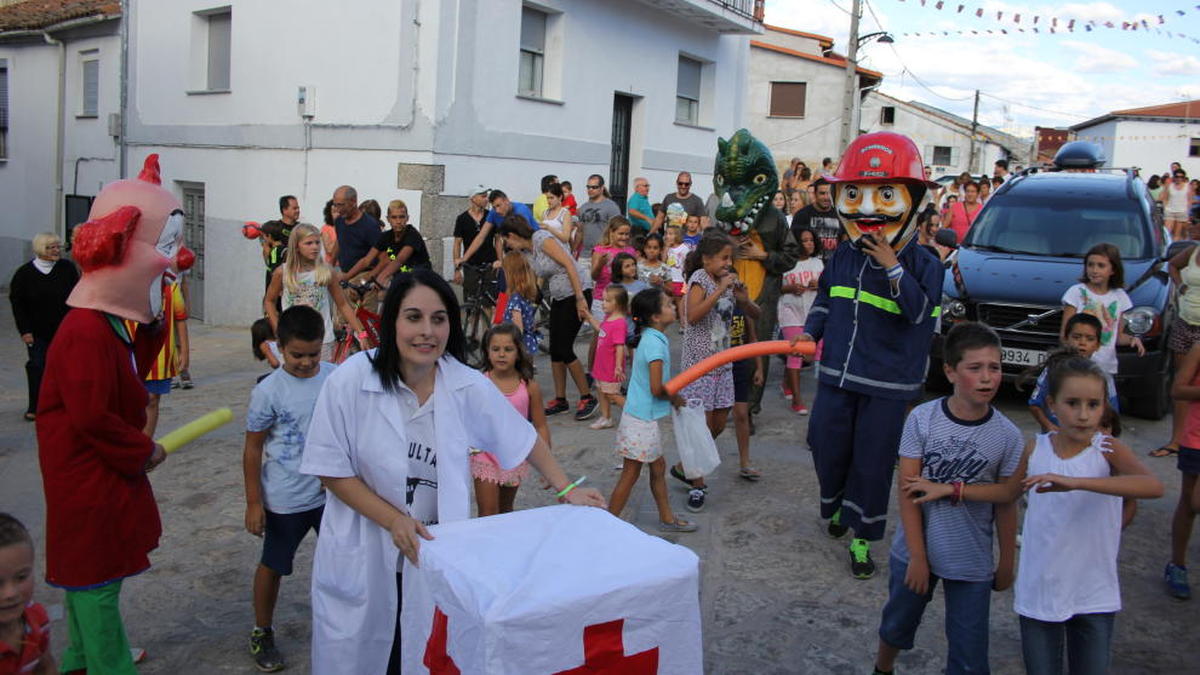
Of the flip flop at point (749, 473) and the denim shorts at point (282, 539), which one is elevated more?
the denim shorts at point (282, 539)

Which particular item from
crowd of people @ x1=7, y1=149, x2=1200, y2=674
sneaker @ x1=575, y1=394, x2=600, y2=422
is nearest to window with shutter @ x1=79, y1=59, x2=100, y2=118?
crowd of people @ x1=7, y1=149, x2=1200, y2=674

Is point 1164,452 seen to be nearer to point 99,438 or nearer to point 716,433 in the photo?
point 716,433

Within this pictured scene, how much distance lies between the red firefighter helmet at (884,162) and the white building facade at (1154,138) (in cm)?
4392

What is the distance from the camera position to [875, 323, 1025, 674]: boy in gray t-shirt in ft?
11.5

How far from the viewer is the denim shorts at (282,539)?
13.2 ft

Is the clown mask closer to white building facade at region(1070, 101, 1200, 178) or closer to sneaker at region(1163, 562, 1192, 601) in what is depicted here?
sneaker at region(1163, 562, 1192, 601)

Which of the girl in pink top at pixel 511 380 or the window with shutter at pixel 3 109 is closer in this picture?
the girl in pink top at pixel 511 380

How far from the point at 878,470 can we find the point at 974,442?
1.71 metres

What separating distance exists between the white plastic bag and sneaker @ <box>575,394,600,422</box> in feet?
7.99

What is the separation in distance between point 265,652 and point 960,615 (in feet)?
8.93

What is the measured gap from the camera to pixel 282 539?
4.04m

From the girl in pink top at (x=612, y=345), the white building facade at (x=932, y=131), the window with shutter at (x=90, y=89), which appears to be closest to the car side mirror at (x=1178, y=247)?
the girl in pink top at (x=612, y=345)

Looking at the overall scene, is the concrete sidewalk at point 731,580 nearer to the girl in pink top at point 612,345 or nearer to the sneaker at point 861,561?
the sneaker at point 861,561

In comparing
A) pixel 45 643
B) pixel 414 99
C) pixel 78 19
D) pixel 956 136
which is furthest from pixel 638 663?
pixel 956 136
